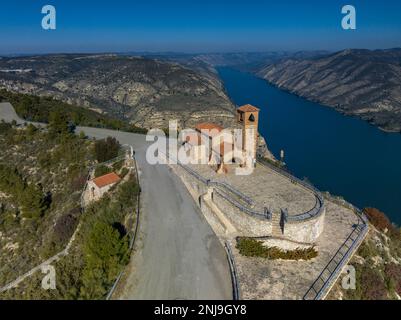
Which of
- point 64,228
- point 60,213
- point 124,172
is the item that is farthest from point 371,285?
point 60,213

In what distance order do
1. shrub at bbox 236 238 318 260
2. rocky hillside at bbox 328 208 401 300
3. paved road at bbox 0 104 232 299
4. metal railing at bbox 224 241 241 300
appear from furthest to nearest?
shrub at bbox 236 238 318 260 → rocky hillside at bbox 328 208 401 300 → paved road at bbox 0 104 232 299 → metal railing at bbox 224 241 241 300

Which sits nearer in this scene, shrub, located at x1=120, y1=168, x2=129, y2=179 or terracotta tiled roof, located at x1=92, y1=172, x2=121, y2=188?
terracotta tiled roof, located at x1=92, y1=172, x2=121, y2=188

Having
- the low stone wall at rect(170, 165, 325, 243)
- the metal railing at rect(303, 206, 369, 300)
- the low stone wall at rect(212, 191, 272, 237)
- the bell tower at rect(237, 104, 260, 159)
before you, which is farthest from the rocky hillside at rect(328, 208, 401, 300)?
the bell tower at rect(237, 104, 260, 159)

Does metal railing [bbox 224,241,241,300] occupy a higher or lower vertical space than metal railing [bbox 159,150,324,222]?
lower

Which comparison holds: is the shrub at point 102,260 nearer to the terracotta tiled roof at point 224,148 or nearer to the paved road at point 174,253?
the paved road at point 174,253

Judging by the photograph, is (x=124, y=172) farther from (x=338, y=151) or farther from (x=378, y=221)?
(x=338, y=151)

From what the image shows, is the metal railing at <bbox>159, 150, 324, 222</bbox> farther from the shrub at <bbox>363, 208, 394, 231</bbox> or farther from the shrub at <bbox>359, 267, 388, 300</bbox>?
the shrub at <bbox>363, 208, 394, 231</bbox>

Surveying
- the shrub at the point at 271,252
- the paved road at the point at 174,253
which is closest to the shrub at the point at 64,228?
the paved road at the point at 174,253
